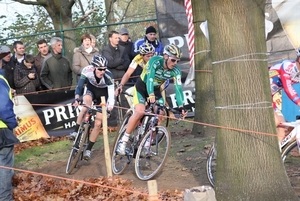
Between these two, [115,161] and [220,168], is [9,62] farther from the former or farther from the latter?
[220,168]

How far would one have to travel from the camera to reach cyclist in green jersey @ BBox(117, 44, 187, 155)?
1005cm

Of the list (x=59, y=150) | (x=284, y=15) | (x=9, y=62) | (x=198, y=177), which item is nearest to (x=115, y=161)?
(x=198, y=177)

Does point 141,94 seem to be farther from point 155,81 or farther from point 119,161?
point 119,161

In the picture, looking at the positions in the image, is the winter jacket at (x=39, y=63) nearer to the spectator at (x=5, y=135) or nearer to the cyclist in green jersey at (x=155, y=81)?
the cyclist in green jersey at (x=155, y=81)

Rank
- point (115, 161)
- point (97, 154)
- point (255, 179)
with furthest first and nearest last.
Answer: point (97, 154) < point (115, 161) < point (255, 179)

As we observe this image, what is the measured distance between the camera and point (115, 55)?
15.5 m

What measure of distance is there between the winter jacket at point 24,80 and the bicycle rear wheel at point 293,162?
757 centimetres

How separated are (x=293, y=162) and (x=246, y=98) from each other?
2.68 meters

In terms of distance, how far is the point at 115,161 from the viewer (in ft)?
36.9

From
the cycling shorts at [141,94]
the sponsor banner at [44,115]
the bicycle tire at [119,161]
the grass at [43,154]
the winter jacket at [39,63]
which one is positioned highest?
the winter jacket at [39,63]

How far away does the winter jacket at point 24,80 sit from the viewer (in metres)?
15.2

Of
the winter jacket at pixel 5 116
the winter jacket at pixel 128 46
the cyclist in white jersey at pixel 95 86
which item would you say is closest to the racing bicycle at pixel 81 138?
the cyclist in white jersey at pixel 95 86

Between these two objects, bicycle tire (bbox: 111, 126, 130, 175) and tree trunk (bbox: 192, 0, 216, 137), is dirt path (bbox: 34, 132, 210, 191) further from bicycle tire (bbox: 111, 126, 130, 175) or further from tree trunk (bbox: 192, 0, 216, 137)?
tree trunk (bbox: 192, 0, 216, 137)

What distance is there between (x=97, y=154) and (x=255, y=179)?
245 inches
